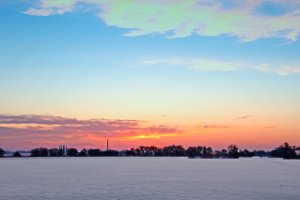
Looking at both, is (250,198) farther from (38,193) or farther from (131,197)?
(38,193)

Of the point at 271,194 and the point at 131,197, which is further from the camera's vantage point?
the point at 271,194

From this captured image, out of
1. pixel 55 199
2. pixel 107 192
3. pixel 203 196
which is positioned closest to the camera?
pixel 55 199

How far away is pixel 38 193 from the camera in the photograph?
58031mm

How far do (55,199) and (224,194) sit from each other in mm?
21047

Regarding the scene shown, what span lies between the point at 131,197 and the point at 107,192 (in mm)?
7008

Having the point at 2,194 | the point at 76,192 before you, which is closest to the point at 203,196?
the point at 76,192

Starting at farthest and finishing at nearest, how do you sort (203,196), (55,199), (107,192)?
(107,192), (203,196), (55,199)

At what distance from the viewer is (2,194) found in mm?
56750

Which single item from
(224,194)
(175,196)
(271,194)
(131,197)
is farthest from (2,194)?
(271,194)

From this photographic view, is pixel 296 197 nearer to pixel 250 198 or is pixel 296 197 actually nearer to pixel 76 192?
pixel 250 198

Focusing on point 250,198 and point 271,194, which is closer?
point 250,198

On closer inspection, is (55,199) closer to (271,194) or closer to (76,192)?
(76,192)

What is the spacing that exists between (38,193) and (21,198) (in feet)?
19.4

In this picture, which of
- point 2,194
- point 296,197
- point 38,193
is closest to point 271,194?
point 296,197
